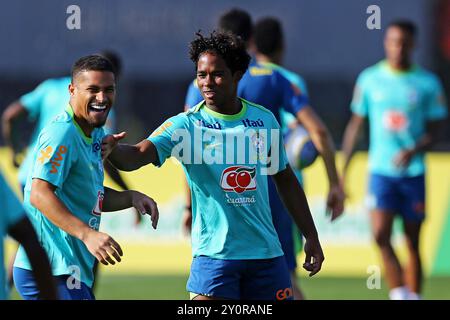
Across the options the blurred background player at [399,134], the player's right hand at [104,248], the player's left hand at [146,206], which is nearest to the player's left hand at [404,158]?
the blurred background player at [399,134]

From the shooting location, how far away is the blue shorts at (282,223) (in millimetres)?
7407

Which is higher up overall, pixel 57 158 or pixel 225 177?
pixel 57 158

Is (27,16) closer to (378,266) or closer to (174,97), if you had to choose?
(174,97)

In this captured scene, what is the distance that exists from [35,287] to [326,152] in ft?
9.03

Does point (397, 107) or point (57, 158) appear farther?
point (397, 107)

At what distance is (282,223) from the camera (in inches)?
298

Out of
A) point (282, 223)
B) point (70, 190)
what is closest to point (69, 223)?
point (70, 190)

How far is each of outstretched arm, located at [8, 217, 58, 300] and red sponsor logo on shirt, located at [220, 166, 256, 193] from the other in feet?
5.54

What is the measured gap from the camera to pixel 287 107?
756 centimetres

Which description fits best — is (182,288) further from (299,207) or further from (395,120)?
(299,207)

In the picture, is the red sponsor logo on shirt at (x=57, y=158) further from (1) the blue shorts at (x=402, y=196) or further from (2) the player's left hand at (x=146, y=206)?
(1) the blue shorts at (x=402, y=196)

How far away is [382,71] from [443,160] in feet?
8.60

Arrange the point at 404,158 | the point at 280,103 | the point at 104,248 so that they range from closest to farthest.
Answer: the point at 104,248
the point at 280,103
the point at 404,158

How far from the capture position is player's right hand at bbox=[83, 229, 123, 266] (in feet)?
15.3
